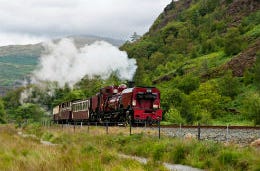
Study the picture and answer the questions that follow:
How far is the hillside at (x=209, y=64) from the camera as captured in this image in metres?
60.9

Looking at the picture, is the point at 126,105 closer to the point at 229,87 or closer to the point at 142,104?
the point at 142,104

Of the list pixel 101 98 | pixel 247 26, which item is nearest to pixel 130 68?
pixel 101 98

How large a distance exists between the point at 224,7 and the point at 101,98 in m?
138

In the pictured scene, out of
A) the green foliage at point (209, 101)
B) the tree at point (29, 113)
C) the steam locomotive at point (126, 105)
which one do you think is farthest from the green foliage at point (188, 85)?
the steam locomotive at point (126, 105)

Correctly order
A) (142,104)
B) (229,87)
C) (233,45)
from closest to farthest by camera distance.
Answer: (142,104), (229,87), (233,45)

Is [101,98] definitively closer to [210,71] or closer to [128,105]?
[128,105]

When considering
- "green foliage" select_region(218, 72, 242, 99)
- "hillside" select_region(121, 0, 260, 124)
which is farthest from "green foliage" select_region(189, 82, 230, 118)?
"green foliage" select_region(218, 72, 242, 99)

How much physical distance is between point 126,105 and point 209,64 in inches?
2962

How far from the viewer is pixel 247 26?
13600 centimetres

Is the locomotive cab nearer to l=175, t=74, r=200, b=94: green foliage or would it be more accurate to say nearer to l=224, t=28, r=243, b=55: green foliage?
l=175, t=74, r=200, b=94: green foliage

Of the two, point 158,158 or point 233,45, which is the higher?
point 233,45

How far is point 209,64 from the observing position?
112438 millimetres

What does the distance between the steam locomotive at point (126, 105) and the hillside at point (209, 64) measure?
7684mm

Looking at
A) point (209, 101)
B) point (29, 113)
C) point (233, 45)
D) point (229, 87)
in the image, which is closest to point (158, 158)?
point (209, 101)
